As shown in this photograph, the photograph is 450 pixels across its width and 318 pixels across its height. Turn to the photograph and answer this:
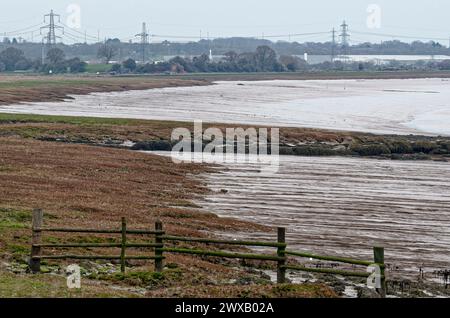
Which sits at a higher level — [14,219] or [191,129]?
[14,219]

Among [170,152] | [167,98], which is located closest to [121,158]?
[170,152]

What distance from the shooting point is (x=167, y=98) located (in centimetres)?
12006

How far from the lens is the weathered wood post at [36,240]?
22328mm

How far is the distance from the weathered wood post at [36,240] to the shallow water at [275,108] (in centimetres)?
5714

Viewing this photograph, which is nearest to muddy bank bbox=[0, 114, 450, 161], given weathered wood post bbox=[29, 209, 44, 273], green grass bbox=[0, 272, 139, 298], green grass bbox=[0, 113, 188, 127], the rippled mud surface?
green grass bbox=[0, 113, 188, 127]

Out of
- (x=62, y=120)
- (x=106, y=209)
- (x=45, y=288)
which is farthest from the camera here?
(x=62, y=120)

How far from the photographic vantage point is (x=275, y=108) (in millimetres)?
105938

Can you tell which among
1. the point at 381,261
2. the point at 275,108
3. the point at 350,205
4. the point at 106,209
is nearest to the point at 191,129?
the point at 350,205

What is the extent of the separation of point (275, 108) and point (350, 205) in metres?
65.7

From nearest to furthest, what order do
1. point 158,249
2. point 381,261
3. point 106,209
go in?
1. point 381,261
2. point 158,249
3. point 106,209

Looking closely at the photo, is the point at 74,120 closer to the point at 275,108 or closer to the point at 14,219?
the point at 275,108

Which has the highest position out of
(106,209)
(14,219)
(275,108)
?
(14,219)

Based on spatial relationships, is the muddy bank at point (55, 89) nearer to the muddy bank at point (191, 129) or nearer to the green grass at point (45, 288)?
the muddy bank at point (191, 129)

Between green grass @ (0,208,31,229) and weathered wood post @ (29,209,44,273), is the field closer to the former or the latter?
green grass @ (0,208,31,229)
